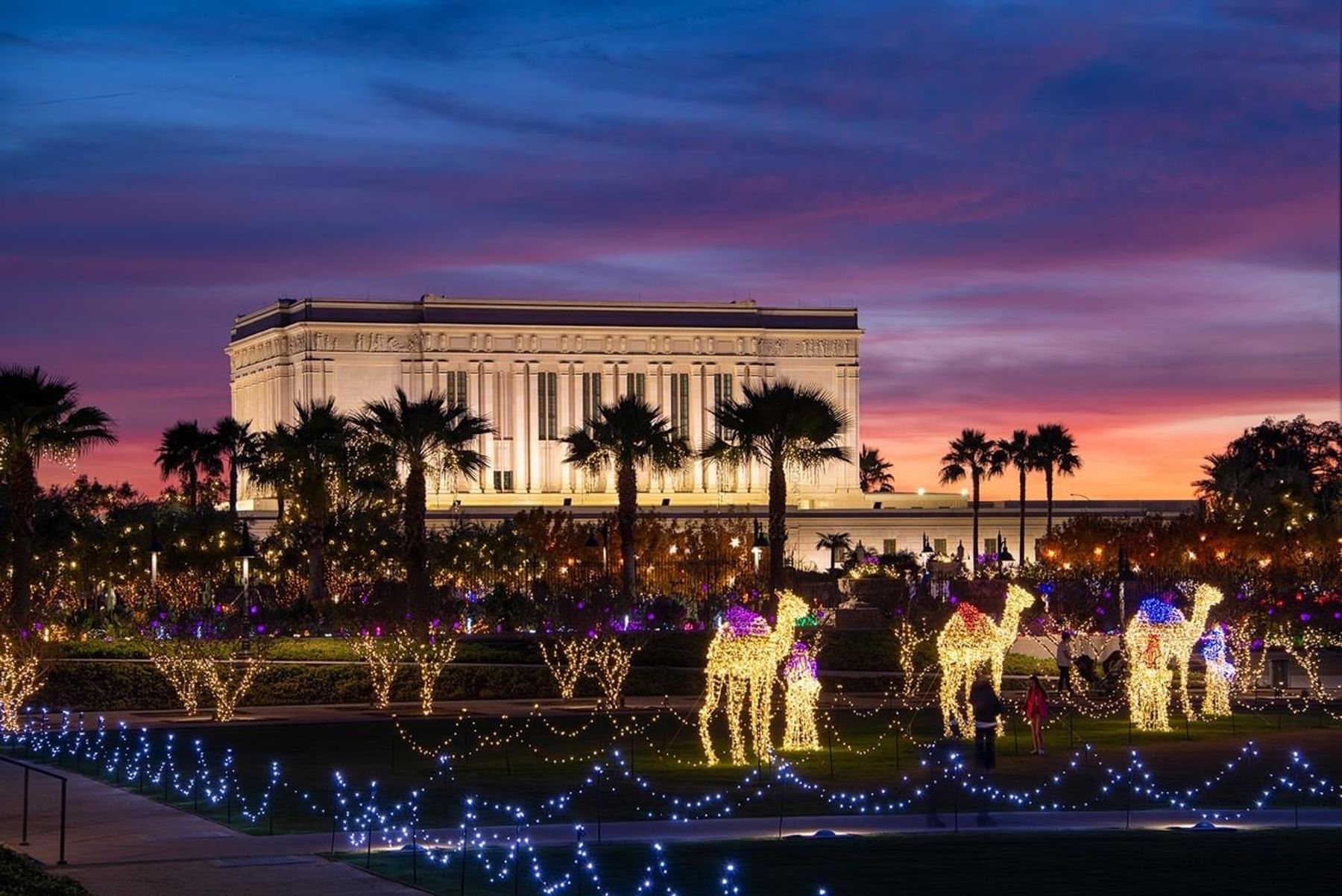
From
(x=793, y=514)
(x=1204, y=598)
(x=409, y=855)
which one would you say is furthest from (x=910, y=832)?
(x=793, y=514)

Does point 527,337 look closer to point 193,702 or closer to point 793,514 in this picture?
point 793,514

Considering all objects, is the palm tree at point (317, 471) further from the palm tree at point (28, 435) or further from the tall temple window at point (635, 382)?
the tall temple window at point (635, 382)

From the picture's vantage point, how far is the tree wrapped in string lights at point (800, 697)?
109 feet

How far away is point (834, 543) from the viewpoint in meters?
102

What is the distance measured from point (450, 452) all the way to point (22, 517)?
1122cm

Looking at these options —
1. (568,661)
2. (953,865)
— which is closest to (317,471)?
(568,661)

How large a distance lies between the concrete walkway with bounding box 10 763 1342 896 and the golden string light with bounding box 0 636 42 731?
36.0 feet

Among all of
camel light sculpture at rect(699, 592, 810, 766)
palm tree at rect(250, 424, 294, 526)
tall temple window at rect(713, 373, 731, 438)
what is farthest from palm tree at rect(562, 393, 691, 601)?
tall temple window at rect(713, 373, 731, 438)

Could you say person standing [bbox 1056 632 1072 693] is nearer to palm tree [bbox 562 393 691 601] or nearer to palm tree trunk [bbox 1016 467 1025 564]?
palm tree [bbox 562 393 691 601]

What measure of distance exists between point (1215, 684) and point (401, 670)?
1835cm

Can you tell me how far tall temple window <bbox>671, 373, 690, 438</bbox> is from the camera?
126188mm

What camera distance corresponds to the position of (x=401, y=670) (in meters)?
49.4

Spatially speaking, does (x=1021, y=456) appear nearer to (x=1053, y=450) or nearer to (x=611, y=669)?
(x=1053, y=450)

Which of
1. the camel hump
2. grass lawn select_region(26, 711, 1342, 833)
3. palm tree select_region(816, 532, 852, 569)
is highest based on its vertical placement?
palm tree select_region(816, 532, 852, 569)
